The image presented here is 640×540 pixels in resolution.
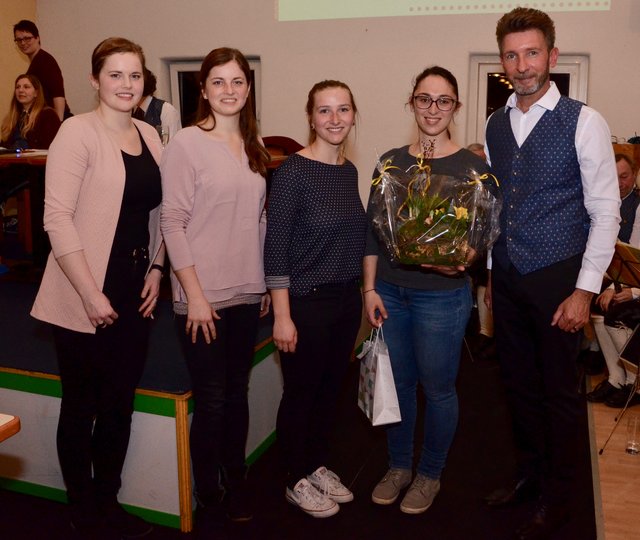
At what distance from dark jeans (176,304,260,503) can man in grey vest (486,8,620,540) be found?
2.87 ft

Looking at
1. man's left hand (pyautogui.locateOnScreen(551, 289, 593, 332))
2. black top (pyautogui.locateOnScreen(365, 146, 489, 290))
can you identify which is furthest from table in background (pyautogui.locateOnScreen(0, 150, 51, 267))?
man's left hand (pyautogui.locateOnScreen(551, 289, 593, 332))

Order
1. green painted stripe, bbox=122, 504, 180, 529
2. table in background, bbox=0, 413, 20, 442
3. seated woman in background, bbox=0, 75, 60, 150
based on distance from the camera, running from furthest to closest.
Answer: seated woman in background, bbox=0, 75, 60, 150, green painted stripe, bbox=122, 504, 180, 529, table in background, bbox=0, 413, 20, 442

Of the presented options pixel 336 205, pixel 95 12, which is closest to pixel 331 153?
pixel 336 205

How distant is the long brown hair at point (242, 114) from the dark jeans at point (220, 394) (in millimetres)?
470

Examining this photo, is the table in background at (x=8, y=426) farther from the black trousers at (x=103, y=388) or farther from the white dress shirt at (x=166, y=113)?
the white dress shirt at (x=166, y=113)

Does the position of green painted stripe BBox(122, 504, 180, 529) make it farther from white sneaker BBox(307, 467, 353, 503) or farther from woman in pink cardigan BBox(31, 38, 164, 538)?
white sneaker BBox(307, 467, 353, 503)

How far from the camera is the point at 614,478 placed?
275 cm

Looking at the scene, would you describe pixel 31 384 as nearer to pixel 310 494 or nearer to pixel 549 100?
pixel 310 494

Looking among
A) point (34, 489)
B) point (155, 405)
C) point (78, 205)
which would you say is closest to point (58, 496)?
point (34, 489)

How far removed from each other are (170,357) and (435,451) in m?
1.07

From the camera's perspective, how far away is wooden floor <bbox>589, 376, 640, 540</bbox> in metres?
2.39

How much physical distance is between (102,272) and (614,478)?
213 centimetres

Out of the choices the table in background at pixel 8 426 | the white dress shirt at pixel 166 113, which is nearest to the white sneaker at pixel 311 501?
the table in background at pixel 8 426

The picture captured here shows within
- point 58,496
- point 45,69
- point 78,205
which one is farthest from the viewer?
point 45,69
